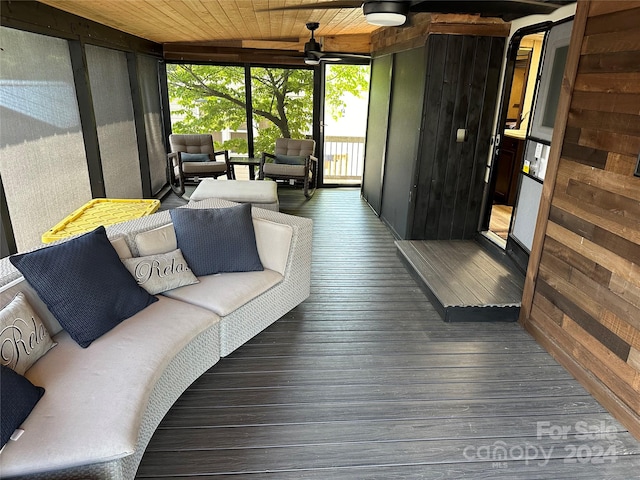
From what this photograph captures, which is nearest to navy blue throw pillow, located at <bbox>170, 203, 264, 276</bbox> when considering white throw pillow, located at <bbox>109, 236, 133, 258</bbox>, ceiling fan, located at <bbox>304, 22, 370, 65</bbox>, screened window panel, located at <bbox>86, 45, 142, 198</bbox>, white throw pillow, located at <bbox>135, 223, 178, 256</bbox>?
white throw pillow, located at <bbox>135, 223, 178, 256</bbox>

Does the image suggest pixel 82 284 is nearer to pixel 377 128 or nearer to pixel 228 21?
pixel 228 21

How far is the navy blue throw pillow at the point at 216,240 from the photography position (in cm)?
268

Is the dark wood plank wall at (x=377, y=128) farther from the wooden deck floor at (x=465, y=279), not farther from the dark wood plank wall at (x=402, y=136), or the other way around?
the wooden deck floor at (x=465, y=279)

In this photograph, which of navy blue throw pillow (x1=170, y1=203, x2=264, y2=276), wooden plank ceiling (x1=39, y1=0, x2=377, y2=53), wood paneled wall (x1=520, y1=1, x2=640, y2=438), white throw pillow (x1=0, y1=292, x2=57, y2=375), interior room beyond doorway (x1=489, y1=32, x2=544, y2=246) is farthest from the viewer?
interior room beyond doorway (x1=489, y1=32, x2=544, y2=246)

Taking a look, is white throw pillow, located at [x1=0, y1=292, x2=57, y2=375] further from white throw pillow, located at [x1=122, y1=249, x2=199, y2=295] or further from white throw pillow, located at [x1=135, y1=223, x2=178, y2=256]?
white throw pillow, located at [x1=135, y1=223, x2=178, y2=256]

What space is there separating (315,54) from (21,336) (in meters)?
4.86

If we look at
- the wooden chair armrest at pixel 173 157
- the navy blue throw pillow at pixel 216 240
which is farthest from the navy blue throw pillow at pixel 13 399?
the wooden chair armrest at pixel 173 157

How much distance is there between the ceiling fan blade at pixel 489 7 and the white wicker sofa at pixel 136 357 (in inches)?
69.6

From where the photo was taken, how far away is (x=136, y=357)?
1872mm

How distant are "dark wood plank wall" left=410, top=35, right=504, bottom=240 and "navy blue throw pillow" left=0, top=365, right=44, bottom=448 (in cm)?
359

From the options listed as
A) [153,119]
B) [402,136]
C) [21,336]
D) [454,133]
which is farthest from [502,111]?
[153,119]

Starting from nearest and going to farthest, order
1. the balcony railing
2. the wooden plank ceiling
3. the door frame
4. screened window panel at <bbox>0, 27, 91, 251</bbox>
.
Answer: screened window panel at <bbox>0, 27, 91, 251</bbox> < the wooden plank ceiling < the door frame < the balcony railing

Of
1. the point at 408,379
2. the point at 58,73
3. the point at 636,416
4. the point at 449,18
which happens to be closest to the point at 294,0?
the point at 449,18

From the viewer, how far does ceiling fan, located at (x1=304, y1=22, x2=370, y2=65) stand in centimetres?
505
